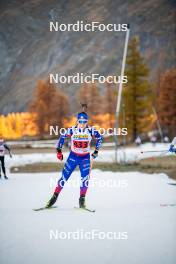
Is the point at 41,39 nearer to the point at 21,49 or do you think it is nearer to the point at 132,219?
the point at 21,49

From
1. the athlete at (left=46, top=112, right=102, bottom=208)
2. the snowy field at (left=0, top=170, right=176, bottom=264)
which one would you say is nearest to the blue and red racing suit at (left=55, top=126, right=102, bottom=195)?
the athlete at (left=46, top=112, right=102, bottom=208)

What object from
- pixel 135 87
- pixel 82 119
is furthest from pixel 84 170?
pixel 135 87

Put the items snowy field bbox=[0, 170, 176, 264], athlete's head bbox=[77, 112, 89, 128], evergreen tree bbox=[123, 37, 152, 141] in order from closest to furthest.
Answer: snowy field bbox=[0, 170, 176, 264]
athlete's head bbox=[77, 112, 89, 128]
evergreen tree bbox=[123, 37, 152, 141]

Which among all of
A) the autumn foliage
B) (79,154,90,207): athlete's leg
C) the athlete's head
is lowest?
(79,154,90,207): athlete's leg

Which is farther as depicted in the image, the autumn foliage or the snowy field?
the autumn foliage

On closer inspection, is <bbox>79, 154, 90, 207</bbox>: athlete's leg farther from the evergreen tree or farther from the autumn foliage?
the autumn foliage

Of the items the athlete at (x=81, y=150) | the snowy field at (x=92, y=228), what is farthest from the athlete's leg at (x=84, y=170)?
the snowy field at (x=92, y=228)

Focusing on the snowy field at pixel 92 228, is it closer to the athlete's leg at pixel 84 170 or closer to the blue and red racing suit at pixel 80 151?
the athlete's leg at pixel 84 170
